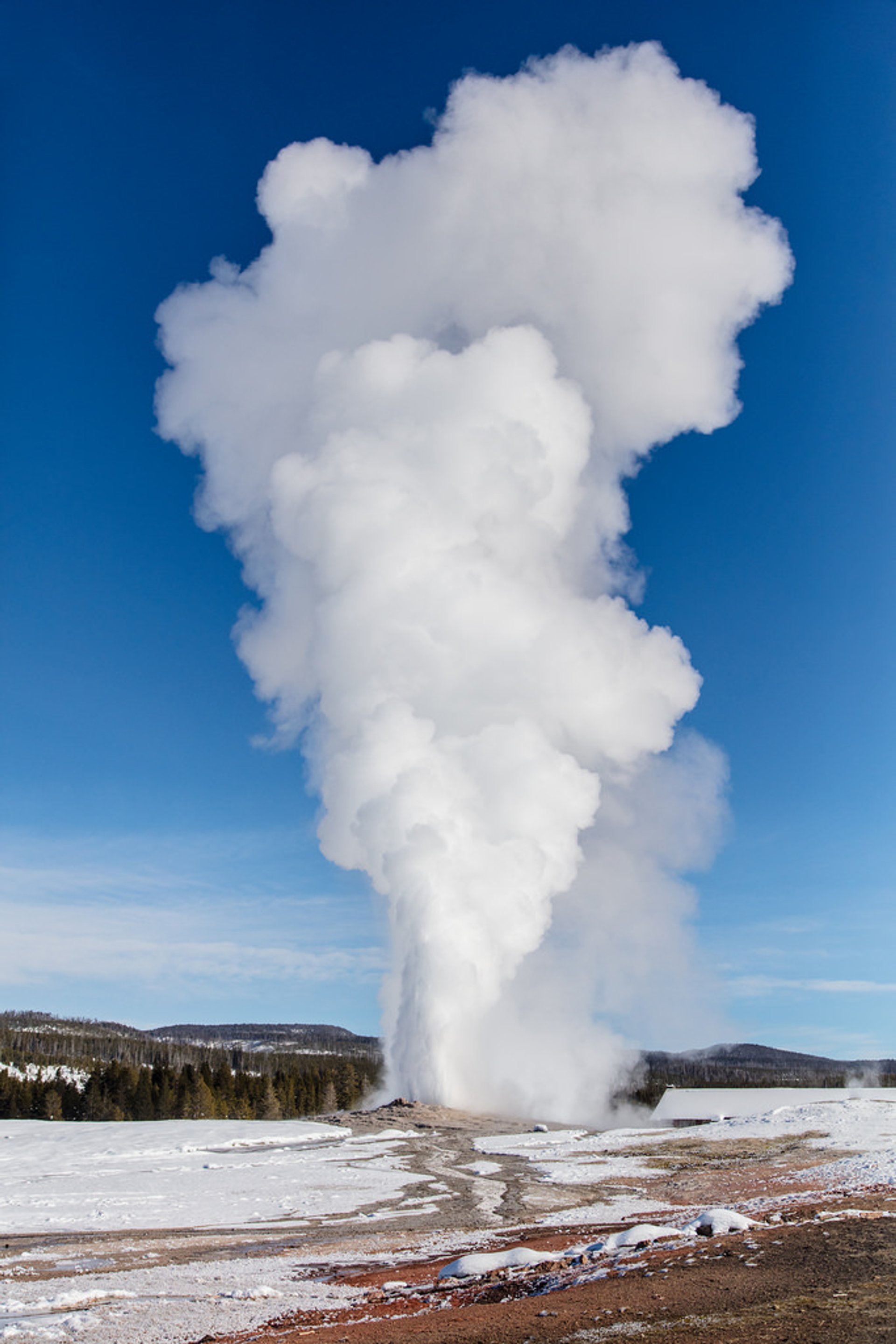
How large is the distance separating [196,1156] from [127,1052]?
150158 millimetres

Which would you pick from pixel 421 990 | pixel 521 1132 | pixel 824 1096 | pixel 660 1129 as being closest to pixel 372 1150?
pixel 521 1132

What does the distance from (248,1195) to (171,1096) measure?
60.9m

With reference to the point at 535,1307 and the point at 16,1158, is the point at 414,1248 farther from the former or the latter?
the point at 16,1158

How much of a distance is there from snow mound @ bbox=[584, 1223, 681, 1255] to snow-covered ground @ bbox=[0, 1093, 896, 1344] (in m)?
0.05

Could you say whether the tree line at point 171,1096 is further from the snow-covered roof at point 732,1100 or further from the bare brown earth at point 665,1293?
the bare brown earth at point 665,1293

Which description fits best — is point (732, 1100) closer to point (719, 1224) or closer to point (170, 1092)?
point (170, 1092)

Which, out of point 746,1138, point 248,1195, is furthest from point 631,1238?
point 746,1138

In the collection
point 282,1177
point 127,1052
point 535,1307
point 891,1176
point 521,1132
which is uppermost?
point 535,1307

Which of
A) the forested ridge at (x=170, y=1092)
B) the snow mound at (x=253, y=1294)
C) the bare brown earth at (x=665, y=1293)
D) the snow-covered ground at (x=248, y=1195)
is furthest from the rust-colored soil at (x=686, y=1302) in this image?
the forested ridge at (x=170, y=1092)

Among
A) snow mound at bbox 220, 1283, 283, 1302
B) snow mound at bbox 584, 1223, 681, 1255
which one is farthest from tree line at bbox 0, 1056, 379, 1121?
snow mound at bbox 584, 1223, 681, 1255

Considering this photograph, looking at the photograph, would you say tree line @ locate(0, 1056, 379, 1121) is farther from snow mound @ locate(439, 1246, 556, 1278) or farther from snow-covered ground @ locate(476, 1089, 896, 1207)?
snow mound @ locate(439, 1246, 556, 1278)

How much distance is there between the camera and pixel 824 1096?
8988 centimetres

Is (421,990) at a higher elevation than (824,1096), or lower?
higher

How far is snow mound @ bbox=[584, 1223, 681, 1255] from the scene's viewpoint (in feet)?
52.3
